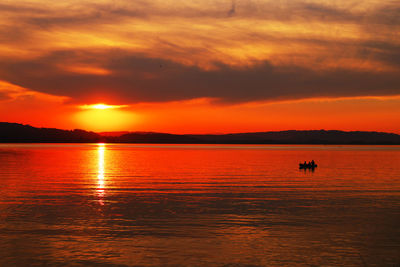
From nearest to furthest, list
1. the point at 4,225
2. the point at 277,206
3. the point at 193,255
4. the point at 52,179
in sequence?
the point at 193,255 → the point at 4,225 → the point at 277,206 → the point at 52,179

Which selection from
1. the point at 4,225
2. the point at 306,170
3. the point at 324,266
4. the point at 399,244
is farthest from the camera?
the point at 306,170

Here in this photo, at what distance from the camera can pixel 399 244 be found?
969 inches

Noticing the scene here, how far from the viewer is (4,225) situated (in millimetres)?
28812

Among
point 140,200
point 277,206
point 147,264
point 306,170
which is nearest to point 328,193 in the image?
point 277,206

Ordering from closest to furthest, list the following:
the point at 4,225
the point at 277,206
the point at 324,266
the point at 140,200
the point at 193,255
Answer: the point at 324,266 → the point at 193,255 → the point at 4,225 → the point at 277,206 → the point at 140,200

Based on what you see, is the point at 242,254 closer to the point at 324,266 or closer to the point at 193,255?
the point at 193,255

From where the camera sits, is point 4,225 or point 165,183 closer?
point 4,225

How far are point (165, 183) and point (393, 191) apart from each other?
87.1 feet

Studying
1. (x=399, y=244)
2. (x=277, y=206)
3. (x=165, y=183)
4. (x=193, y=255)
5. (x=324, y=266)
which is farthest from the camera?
(x=165, y=183)

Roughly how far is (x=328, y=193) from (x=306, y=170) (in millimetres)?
36782

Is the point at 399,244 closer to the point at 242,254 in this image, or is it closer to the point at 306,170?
the point at 242,254

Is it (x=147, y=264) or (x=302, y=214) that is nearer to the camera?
(x=147, y=264)

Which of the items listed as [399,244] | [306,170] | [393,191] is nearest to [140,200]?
[399,244]

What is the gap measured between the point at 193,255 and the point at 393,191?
3369 centimetres
